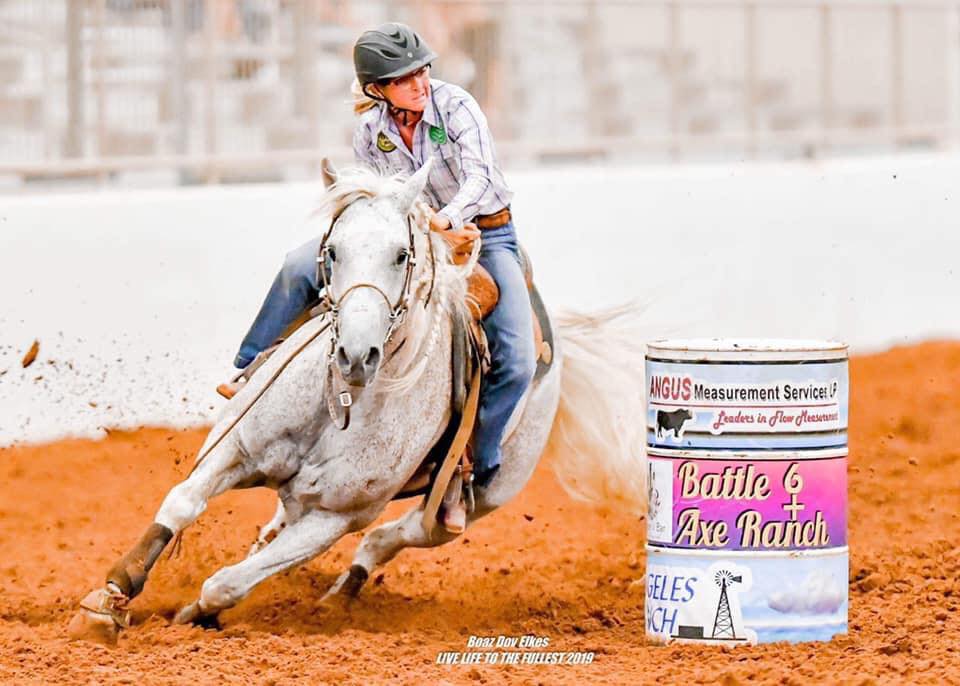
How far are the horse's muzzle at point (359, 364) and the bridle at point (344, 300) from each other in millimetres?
80

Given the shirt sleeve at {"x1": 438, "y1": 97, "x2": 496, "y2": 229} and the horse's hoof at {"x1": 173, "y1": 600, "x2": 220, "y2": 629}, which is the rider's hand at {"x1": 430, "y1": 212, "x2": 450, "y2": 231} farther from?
the horse's hoof at {"x1": 173, "y1": 600, "x2": 220, "y2": 629}

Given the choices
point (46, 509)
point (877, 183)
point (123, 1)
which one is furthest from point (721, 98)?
point (46, 509)

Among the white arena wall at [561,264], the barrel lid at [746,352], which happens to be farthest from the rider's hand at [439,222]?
the white arena wall at [561,264]

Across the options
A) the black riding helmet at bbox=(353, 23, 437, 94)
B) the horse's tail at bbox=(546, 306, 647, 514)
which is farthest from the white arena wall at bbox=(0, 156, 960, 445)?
the black riding helmet at bbox=(353, 23, 437, 94)

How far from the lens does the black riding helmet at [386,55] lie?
21.6ft

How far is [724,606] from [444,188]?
A: 177 centimetres

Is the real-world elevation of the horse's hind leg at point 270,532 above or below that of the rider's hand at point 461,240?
below

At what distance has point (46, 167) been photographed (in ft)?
31.3

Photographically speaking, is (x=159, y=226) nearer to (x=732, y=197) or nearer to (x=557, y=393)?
(x=557, y=393)

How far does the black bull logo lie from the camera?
6.54 metres

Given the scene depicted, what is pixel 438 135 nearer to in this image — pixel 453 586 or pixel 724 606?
pixel 724 606

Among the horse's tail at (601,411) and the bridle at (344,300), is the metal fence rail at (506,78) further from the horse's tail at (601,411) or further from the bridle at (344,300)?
the bridle at (344,300)

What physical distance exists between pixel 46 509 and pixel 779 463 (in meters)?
3.69

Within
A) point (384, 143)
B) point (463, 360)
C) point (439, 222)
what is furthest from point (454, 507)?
point (384, 143)
